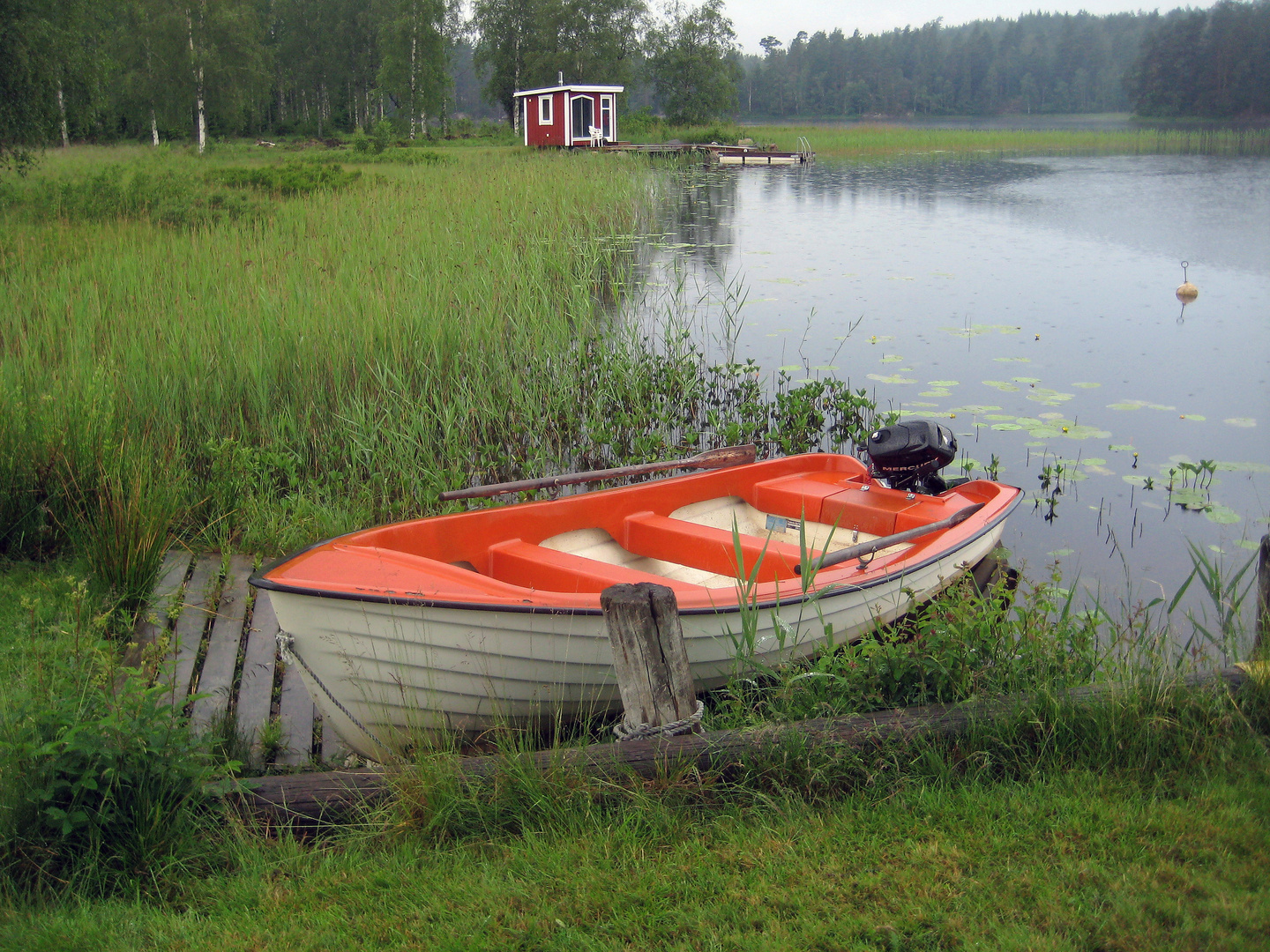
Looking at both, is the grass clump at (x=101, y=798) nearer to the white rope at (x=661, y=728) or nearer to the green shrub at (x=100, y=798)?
the green shrub at (x=100, y=798)

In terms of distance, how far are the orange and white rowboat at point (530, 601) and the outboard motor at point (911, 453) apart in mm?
363

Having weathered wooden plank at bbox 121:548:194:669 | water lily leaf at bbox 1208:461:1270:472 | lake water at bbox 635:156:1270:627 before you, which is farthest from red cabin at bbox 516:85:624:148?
weathered wooden plank at bbox 121:548:194:669

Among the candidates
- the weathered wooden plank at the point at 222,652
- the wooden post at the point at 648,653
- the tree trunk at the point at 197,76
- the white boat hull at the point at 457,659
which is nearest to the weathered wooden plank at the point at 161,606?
the weathered wooden plank at the point at 222,652

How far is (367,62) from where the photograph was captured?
4875 centimetres

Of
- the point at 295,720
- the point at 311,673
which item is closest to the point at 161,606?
the point at 295,720

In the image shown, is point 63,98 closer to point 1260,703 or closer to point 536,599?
point 536,599

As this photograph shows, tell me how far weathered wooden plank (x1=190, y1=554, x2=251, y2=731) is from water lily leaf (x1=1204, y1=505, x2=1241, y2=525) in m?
5.50

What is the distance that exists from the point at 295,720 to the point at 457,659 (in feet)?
2.73

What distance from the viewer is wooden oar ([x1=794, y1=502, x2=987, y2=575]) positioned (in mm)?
3256

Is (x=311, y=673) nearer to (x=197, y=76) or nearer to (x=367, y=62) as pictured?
(x=197, y=76)

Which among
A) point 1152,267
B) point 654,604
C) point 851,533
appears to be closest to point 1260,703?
point 654,604

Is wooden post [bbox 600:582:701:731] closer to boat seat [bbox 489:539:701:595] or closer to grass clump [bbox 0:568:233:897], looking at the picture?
boat seat [bbox 489:539:701:595]

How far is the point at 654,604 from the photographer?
2621mm

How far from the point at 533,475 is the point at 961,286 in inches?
346
